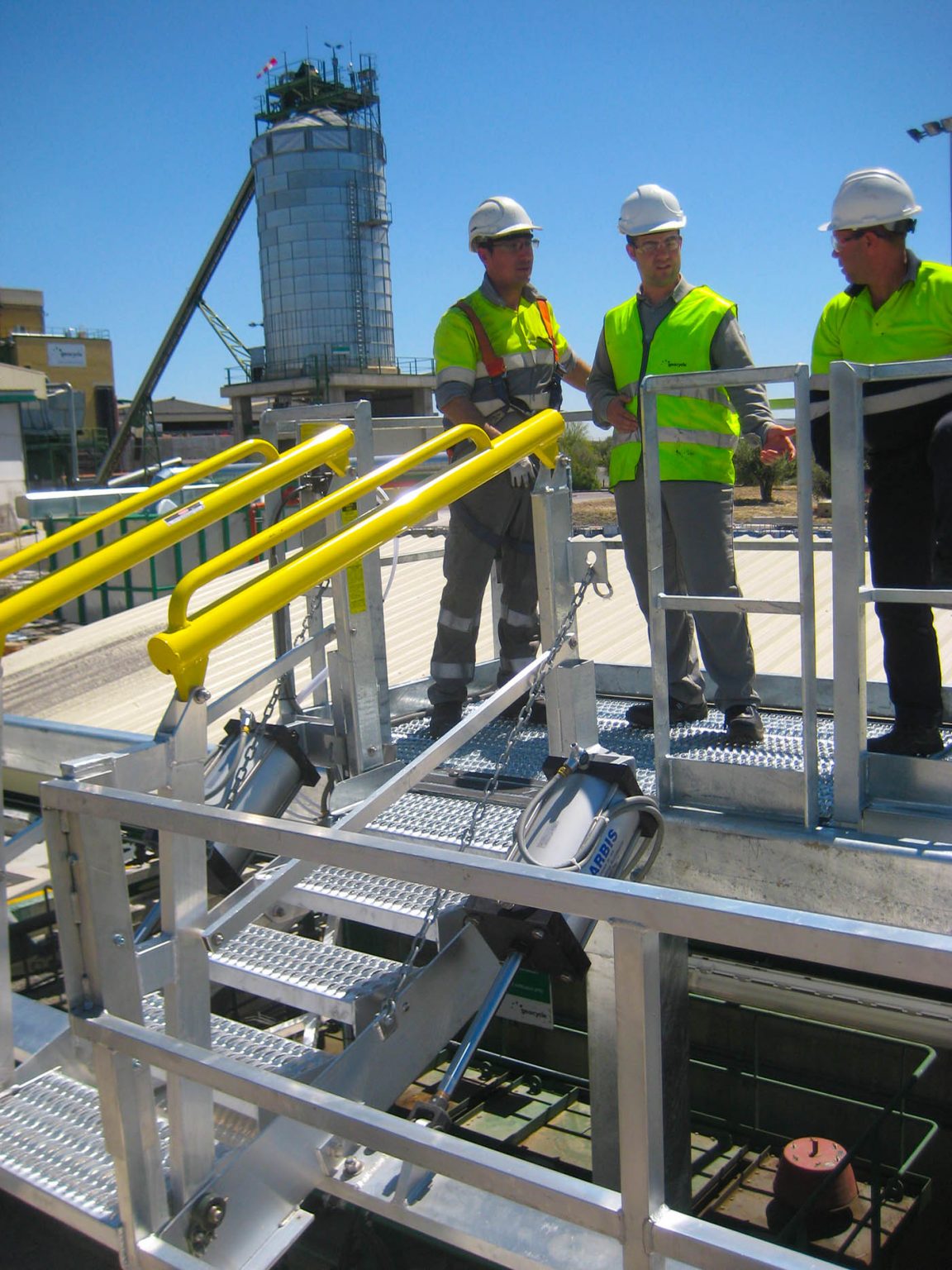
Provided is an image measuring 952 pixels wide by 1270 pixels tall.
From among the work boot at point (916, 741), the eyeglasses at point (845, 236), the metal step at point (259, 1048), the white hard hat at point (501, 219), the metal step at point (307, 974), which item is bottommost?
the metal step at point (259, 1048)

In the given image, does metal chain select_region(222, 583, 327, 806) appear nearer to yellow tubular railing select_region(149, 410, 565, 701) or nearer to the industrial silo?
yellow tubular railing select_region(149, 410, 565, 701)

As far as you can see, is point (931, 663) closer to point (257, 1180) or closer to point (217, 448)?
point (257, 1180)

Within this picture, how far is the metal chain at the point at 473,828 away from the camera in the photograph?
2.59m

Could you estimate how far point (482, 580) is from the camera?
4.71 meters

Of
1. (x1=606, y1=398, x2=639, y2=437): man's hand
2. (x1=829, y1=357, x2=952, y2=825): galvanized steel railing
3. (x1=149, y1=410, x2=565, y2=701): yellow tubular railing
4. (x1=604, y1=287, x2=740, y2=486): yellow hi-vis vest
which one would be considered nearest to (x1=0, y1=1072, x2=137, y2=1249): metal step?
(x1=149, y1=410, x2=565, y2=701): yellow tubular railing

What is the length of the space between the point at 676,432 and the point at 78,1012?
2.67 meters

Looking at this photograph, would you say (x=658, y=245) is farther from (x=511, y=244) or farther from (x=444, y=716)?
(x=444, y=716)

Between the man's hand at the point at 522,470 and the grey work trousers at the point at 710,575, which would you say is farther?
the grey work trousers at the point at 710,575

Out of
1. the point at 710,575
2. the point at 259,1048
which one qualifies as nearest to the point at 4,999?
the point at 259,1048

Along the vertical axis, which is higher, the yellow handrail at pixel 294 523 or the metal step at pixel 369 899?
the yellow handrail at pixel 294 523

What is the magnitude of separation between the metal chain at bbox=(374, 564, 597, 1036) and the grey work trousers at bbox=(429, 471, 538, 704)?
0.89 meters

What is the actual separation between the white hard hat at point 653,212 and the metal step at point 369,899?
255 cm

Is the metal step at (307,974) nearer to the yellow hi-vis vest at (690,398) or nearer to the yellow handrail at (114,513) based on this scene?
the yellow handrail at (114,513)

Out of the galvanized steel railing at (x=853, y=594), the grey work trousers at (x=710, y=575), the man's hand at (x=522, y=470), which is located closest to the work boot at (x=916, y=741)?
the galvanized steel railing at (x=853, y=594)
